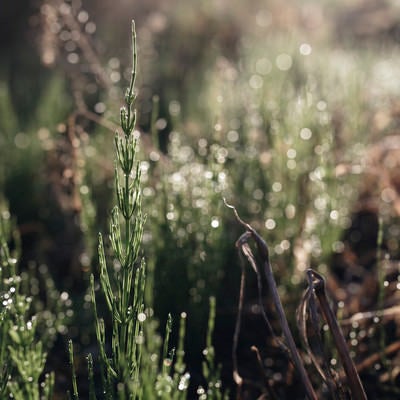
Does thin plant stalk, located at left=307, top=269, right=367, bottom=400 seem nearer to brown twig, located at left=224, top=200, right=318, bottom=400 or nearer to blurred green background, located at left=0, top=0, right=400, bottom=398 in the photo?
brown twig, located at left=224, top=200, right=318, bottom=400

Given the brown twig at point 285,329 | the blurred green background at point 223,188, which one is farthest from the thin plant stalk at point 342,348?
the blurred green background at point 223,188

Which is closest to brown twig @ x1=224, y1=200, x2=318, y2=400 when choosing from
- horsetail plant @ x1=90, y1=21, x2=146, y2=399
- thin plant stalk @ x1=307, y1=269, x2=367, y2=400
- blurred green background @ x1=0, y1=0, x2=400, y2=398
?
thin plant stalk @ x1=307, y1=269, x2=367, y2=400

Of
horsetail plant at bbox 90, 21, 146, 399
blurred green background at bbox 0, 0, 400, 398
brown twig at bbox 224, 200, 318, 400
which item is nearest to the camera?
horsetail plant at bbox 90, 21, 146, 399

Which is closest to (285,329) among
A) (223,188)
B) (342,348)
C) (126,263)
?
(342,348)

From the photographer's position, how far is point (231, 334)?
1.53 m

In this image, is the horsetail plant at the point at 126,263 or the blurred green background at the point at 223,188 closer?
the horsetail plant at the point at 126,263

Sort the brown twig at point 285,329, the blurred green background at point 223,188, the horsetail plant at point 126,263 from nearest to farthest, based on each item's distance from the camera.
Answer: the horsetail plant at point 126,263 → the brown twig at point 285,329 → the blurred green background at point 223,188

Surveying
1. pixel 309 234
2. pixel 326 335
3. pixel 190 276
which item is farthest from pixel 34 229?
pixel 326 335

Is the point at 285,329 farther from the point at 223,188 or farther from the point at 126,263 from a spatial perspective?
the point at 223,188

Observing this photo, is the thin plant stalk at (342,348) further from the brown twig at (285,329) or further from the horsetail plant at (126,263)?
the horsetail plant at (126,263)

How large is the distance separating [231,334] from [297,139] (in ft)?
→ 2.03

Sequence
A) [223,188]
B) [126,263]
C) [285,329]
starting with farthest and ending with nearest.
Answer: [223,188], [285,329], [126,263]

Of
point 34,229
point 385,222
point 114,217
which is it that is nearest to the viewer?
point 114,217

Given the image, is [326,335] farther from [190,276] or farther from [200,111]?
[200,111]
